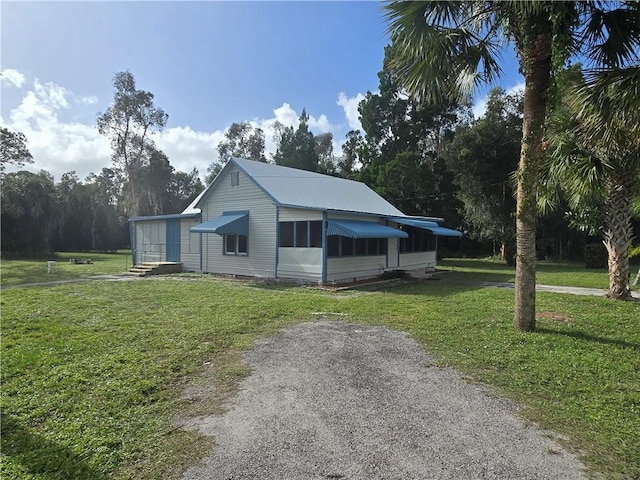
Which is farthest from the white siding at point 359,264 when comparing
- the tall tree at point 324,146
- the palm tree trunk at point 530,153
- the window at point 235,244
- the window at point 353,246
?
the tall tree at point 324,146

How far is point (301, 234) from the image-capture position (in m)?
14.6

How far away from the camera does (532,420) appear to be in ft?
11.9

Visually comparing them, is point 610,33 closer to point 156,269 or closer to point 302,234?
point 302,234

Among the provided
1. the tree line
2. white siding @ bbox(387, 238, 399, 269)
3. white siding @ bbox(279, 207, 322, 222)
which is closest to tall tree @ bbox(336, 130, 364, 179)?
white siding @ bbox(387, 238, 399, 269)

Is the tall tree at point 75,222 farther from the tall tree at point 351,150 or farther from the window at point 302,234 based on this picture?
the window at point 302,234

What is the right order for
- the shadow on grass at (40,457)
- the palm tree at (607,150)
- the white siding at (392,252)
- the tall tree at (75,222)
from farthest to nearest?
the tall tree at (75,222) → the white siding at (392,252) → the palm tree at (607,150) → the shadow on grass at (40,457)

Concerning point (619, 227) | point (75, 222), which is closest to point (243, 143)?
point (75, 222)

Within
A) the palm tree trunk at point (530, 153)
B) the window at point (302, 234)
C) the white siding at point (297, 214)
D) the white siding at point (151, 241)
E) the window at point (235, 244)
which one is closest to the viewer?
the palm tree trunk at point (530, 153)

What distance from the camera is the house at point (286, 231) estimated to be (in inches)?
561

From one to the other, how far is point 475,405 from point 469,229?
1118 inches

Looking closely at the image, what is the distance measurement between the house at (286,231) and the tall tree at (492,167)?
288 inches

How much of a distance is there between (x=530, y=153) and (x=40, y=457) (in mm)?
7349

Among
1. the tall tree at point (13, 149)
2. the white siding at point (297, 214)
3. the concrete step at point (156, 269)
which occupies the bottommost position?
the concrete step at point (156, 269)

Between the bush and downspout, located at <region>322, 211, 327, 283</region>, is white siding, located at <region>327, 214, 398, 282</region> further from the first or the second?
the bush
